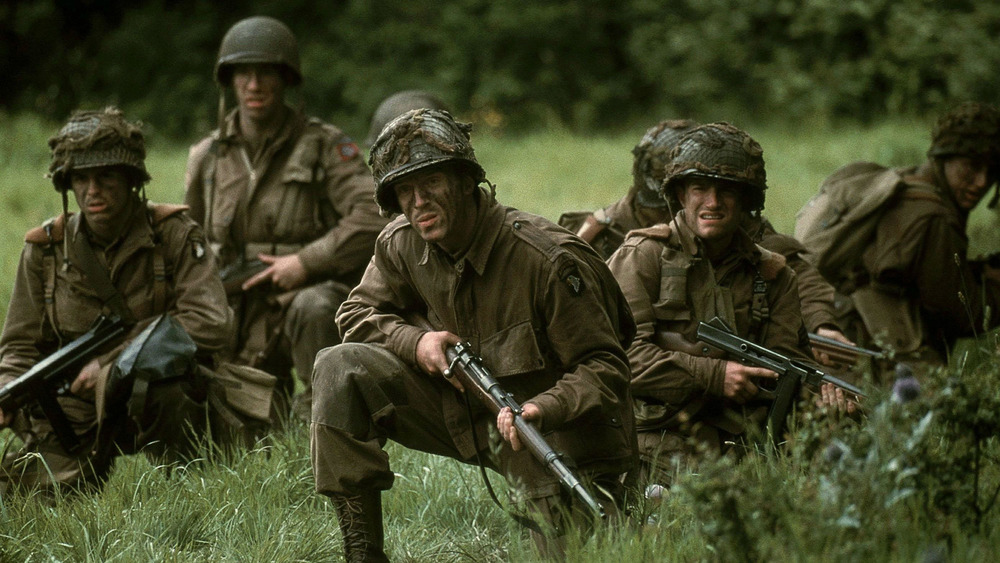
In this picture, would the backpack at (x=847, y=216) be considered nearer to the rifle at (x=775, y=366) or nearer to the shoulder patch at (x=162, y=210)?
the rifle at (x=775, y=366)

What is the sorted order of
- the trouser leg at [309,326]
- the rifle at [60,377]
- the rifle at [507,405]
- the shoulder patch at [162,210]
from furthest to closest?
the trouser leg at [309,326] → the shoulder patch at [162,210] → the rifle at [60,377] → the rifle at [507,405]

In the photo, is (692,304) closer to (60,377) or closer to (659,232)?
(659,232)

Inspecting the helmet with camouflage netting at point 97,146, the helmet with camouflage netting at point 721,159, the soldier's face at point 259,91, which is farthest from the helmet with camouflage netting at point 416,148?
the soldier's face at point 259,91

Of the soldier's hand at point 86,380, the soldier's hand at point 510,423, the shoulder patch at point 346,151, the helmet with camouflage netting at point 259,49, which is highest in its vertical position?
the helmet with camouflage netting at point 259,49

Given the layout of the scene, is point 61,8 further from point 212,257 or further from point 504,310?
point 504,310

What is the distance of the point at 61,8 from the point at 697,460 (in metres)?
16.2

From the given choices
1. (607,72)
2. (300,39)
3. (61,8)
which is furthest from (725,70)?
(61,8)

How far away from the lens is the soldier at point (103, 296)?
543cm

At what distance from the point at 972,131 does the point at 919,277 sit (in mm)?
824

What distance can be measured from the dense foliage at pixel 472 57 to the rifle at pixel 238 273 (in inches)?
422

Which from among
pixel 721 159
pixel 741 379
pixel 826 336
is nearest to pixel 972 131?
pixel 826 336

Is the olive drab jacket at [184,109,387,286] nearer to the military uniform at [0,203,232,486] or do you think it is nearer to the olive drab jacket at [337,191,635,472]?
the military uniform at [0,203,232,486]

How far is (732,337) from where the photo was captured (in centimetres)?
482

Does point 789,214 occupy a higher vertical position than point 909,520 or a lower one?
lower
